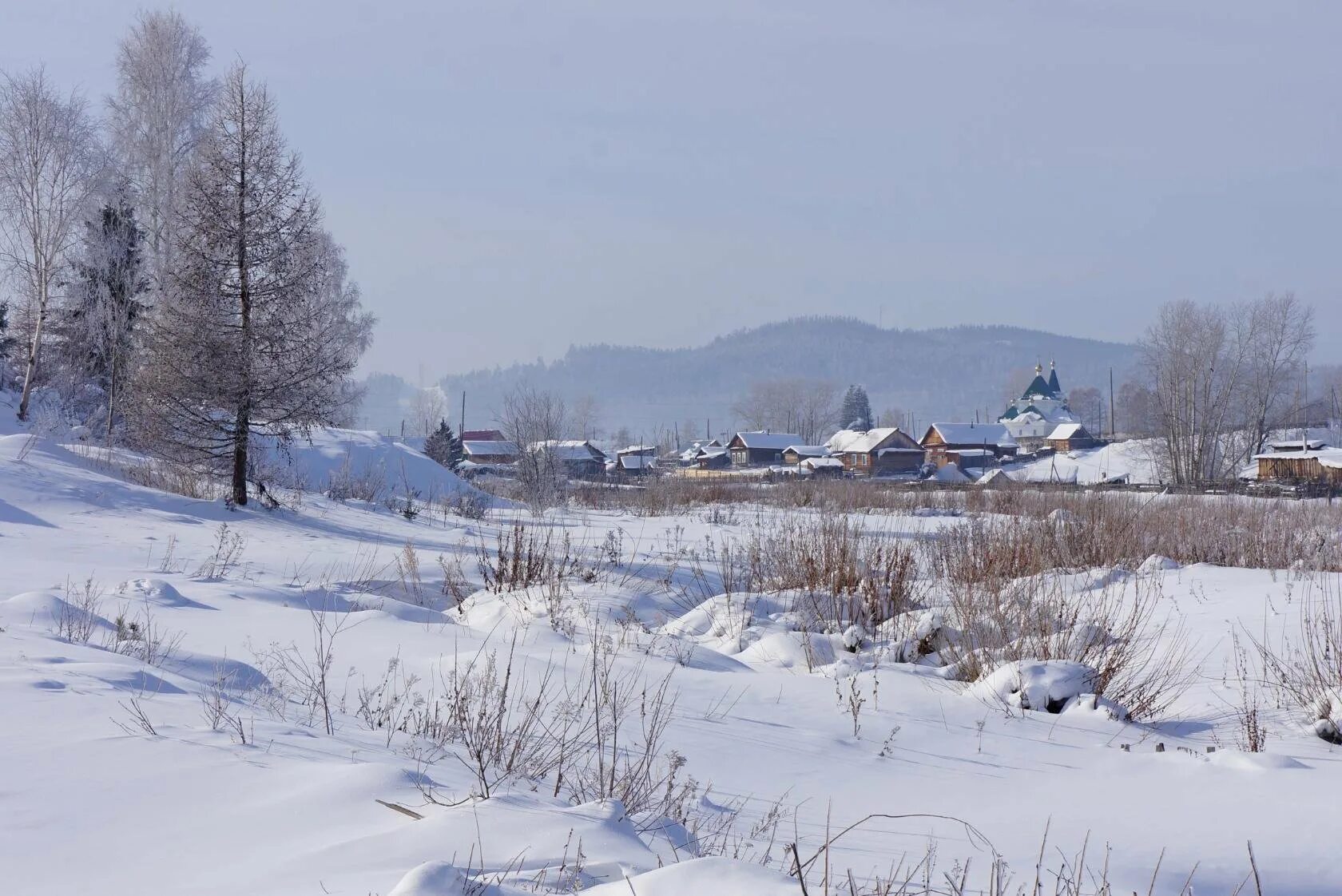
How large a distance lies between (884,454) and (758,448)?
61.1 ft

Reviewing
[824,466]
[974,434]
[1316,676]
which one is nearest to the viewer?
[1316,676]

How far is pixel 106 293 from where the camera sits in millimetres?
26266

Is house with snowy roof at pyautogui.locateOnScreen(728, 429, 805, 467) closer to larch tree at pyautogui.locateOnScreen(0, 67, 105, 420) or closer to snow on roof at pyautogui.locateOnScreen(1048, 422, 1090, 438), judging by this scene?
snow on roof at pyautogui.locateOnScreen(1048, 422, 1090, 438)

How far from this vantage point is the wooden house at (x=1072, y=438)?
288ft

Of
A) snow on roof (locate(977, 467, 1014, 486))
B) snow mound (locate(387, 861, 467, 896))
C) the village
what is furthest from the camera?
the village

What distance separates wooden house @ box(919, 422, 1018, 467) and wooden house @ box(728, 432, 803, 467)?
46.5ft

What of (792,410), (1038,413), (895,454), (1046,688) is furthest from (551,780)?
(792,410)

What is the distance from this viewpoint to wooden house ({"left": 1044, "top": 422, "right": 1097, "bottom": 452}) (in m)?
87.8

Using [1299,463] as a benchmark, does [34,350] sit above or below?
above

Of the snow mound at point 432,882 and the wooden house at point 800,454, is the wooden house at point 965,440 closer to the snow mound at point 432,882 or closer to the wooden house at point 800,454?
the wooden house at point 800,454

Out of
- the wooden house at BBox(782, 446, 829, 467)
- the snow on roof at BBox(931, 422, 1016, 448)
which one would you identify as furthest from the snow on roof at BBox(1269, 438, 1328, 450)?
the wooden house at BBox(782, 446, 829, 467)

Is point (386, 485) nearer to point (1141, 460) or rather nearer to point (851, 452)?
point (1141, 460)

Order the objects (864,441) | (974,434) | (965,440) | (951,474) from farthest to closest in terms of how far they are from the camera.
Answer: (974,434) < (965,440) < (864,441) < (951,474)

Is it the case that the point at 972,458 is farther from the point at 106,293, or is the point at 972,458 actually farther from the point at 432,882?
the point at 432,882
